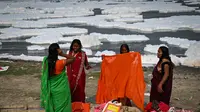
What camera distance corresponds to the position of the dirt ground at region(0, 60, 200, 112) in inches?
252

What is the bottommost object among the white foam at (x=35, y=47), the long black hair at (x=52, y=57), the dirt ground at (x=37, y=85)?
the dirt ground at (x=37, y=85)

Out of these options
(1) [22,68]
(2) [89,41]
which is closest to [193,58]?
(2) [89,41]

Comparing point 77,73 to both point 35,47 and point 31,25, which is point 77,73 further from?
point 31,25

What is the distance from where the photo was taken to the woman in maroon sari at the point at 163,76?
4559mm

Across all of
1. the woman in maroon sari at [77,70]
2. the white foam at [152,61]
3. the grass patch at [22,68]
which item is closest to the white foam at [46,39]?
the grass patch at [22,68]

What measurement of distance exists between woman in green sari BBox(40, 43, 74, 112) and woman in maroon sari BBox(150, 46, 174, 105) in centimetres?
132

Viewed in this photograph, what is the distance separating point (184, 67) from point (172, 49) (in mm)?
2845

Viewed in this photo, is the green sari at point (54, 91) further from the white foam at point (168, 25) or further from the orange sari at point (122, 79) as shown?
the white foam at point (168, 25)

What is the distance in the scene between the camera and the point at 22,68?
31.0 ft

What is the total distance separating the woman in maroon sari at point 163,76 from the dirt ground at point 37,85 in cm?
134

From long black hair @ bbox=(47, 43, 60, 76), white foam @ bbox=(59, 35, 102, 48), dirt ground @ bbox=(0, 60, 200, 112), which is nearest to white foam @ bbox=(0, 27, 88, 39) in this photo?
white foam @ bbox=(59, 35, 102, 48)

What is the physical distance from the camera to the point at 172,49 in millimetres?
12359

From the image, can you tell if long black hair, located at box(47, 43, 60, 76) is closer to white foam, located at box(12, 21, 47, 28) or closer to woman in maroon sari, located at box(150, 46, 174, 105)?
woman in maroon sari, located at box(150, 46, 174, 105)

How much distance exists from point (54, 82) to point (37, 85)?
3.52 metres
